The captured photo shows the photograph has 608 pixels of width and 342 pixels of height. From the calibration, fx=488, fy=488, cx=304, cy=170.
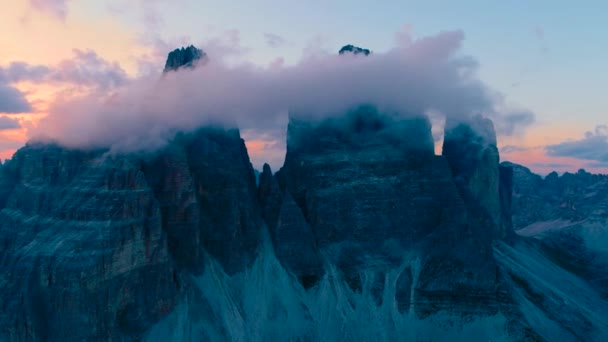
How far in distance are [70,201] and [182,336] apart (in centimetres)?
2496

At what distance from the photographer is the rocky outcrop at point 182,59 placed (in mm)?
88812

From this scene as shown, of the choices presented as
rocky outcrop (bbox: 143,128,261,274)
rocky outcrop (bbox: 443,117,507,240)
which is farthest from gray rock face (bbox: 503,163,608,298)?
rocky outcrop (bbox: 143,128,261,274)

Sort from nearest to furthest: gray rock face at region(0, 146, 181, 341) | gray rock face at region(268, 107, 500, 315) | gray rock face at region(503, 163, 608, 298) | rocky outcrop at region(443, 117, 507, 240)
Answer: gray rock face at region(0, 146, 181, 341) → gray rock face at region(268, 107, 500, 315) → rocky outcrop at region(443, 117, 507, 240) → gray rock face at region(503, 163, 608, 298)

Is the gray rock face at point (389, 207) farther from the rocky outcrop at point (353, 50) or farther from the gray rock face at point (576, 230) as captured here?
the gray rock face at point (576, 230)

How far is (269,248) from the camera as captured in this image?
86000mm

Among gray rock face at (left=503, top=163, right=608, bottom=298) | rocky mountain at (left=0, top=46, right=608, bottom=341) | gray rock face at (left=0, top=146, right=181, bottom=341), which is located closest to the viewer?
gray rock face at (left=0, top=146, right=181, bottom=341)

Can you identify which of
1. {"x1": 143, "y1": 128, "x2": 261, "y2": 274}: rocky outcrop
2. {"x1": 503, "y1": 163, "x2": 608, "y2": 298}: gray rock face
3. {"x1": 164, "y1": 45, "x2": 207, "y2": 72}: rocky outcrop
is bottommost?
{"x1": 503, "y1": 163, "x2": 608, "y2": 298}: gray rock face

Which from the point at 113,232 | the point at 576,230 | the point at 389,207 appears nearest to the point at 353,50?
the point at 389,207

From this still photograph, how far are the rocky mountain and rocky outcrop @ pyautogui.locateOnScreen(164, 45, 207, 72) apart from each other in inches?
32.1

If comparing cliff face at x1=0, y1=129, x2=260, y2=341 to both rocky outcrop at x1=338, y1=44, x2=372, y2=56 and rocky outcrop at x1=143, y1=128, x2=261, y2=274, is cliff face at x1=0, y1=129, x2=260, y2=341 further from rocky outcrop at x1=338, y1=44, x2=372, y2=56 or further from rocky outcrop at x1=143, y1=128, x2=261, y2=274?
rocky outcrop at x1=338, y1=44, x2=372, y2=56

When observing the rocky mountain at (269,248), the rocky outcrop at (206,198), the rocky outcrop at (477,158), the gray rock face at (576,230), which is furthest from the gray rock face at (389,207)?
the gray rock face at (576,230)

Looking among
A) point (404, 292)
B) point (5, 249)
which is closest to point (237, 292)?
point (404, 292)

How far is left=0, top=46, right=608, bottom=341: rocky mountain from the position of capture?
64.2m

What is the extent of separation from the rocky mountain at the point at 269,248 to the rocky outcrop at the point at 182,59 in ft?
2.67
